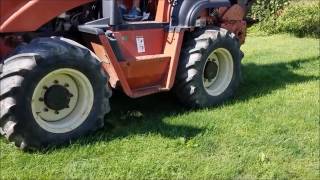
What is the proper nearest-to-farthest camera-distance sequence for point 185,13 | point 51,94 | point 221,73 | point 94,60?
point 51,94
point 94,60
point 185,13
point 221,73

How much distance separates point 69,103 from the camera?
203 inches

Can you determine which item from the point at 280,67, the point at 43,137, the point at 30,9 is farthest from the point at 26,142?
the point at 280,67

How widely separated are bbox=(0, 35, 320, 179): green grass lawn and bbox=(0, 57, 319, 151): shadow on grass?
0.01 m

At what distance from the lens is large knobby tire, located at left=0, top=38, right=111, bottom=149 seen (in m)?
4.62

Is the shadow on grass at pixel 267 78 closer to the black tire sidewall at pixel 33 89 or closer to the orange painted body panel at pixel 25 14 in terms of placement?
the black tire sidewall at pixel 33 89

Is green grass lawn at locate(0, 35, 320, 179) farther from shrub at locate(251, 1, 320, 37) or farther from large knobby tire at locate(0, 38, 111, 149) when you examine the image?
shrub at locate(251, 1, 320, 37)

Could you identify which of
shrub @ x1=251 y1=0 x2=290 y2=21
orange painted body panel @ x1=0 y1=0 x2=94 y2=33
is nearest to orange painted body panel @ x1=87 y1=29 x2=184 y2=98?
orange painted body panel @ x1=0 y1=0 x2=94 y2=33

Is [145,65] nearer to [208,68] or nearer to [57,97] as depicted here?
[208,68]

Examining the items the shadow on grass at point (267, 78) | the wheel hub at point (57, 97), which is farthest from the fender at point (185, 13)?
the wheel hub at point (57, 97)

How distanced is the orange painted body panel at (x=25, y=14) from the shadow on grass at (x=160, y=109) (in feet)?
4.08

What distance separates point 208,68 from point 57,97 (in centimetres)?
236

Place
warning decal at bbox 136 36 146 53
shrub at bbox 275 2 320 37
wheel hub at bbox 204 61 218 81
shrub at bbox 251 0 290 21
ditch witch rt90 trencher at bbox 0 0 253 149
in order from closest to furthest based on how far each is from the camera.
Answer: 1. ditch witch rt90 trencher at bbox 0 0 253 149
2. warning decal at bbox 136 36 146 53
3. wheel hub at bbox 204 61 218 81
4. shrub at bbox 275 2 320 37
5. shrub at bbox 251 0 290 21

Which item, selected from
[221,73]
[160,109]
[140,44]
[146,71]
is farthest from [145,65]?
[221,73]

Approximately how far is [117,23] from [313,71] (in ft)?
15.2
